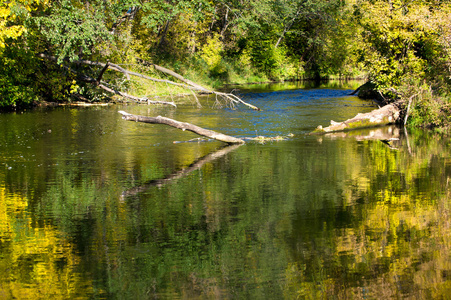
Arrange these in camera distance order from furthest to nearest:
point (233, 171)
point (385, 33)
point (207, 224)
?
point (385, 33), point (233, 171), point (207, 224)

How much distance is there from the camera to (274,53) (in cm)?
5647

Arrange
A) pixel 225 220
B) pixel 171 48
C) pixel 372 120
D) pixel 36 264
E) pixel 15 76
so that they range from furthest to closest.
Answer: pixel 171 48 → pixel 15 76 → pixel 372 120 → pixel 225 220 → pixel 36 264

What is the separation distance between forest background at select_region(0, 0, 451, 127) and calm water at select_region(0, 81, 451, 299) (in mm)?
5234

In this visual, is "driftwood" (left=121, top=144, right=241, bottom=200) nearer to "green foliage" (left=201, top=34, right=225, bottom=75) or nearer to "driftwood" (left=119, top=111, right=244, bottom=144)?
"driftwood" (left=119, top=111, right=244, bottom=144)

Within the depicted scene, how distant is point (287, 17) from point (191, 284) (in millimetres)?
53192

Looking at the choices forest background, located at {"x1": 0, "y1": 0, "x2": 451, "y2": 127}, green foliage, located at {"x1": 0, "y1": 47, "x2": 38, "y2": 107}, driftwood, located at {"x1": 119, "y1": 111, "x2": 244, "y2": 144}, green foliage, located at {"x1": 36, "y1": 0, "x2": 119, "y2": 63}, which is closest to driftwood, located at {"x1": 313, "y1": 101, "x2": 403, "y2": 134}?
forest background, located at {"x1": 0, "y1": 0, "x2": 451, "y2": 127}

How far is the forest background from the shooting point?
21.2 m

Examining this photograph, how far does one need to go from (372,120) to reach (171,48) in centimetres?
2859

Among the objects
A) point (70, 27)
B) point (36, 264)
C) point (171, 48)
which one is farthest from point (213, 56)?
point (36, 264)

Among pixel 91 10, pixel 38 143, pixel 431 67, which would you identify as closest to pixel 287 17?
pixel 91 10

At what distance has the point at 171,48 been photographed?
153ft

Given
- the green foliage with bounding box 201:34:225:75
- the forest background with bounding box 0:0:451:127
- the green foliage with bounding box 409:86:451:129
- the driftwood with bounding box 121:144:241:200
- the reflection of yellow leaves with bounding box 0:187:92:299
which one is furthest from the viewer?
the green foliage with bounding box 201:34:225:75

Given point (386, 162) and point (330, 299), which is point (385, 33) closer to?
point (386, 162)

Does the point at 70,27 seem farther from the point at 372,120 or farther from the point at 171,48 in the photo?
the point at 171,48
